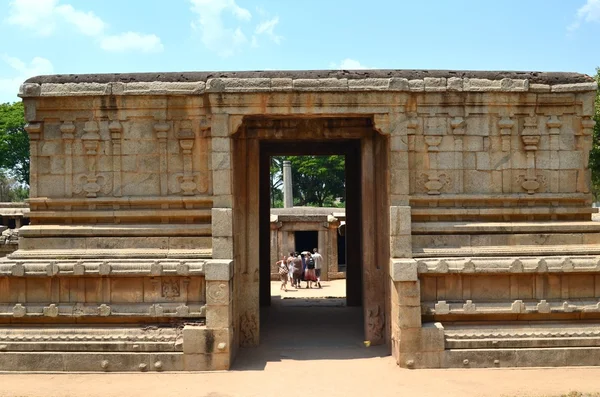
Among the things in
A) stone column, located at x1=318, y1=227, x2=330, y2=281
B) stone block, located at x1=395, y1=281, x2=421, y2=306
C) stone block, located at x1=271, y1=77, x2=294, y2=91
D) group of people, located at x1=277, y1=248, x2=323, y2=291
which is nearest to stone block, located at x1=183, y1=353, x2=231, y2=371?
stone block, located at x1=395, y1=281, x2=421, y2=306

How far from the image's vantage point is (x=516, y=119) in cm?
935

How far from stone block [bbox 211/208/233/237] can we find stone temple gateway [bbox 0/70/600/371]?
0.04 metres

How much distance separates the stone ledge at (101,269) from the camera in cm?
881

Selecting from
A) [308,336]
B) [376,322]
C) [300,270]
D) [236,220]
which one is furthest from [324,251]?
[236,220]

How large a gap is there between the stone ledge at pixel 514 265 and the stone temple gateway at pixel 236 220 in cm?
3

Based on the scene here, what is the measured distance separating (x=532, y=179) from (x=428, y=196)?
1.89 metres

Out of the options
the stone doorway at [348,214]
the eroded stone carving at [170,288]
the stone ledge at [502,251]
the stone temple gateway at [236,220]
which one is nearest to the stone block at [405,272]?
the stone temple gateway at [236,220]

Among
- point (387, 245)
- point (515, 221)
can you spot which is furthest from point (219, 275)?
point (515, 221)

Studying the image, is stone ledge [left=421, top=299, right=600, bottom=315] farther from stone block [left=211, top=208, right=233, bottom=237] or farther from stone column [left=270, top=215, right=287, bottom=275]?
stone column [left=270, top=215, right=287, bottom=275]

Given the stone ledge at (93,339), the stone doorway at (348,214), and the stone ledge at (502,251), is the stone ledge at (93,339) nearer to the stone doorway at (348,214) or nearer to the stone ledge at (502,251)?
the stone ledge at (502,251)

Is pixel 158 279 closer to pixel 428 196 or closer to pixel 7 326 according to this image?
pixel 7 326

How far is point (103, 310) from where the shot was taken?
29.1ft

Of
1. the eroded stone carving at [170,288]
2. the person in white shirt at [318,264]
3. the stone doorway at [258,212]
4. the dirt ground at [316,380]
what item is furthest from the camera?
the person in white shirt at [318,264]

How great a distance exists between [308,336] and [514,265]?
14.5ft
